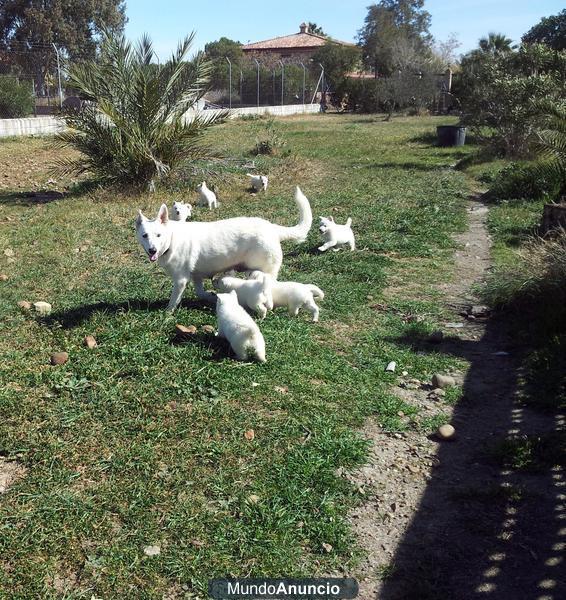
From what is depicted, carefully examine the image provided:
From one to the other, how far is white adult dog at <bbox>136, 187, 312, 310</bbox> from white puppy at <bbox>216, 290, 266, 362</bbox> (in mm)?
937

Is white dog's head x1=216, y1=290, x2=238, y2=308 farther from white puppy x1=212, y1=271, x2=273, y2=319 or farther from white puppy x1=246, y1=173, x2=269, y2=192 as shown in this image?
white puppy x1=246, y1=173, x2=269, y2=192

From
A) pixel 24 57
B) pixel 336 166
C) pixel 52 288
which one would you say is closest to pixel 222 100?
pixel 24 57

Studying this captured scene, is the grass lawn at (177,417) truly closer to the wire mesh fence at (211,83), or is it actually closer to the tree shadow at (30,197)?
the tree shadow at (30,197)

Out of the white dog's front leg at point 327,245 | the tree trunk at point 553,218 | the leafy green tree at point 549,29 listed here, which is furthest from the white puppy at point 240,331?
→ the leafy green tree at point 549,29

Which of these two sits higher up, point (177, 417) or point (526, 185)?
point (526, 185)

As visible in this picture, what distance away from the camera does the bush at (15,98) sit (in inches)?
886

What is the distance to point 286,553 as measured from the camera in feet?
10.5

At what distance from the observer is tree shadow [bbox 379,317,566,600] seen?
121 inches

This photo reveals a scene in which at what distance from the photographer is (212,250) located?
601 cm

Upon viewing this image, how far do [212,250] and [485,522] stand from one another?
11.6ft

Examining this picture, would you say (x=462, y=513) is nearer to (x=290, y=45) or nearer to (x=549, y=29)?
(x=549, y=29)

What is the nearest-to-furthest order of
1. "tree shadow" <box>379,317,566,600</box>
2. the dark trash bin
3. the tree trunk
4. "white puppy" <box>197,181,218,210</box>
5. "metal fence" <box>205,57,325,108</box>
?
"tree shadow" <box>379,317,566,600</box>
the tree trunk
"white puppy" <box>197,181,218,210</box>
the dark trash bin
"metal fence" <box>205,57,325,108</box>

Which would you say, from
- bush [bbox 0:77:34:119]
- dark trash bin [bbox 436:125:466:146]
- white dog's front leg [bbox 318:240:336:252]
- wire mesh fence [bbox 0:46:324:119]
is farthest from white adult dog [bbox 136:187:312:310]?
bush [bbox 0:77:34:119]

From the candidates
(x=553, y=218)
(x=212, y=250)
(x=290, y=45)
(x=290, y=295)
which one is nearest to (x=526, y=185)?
(x=553, y=218)
